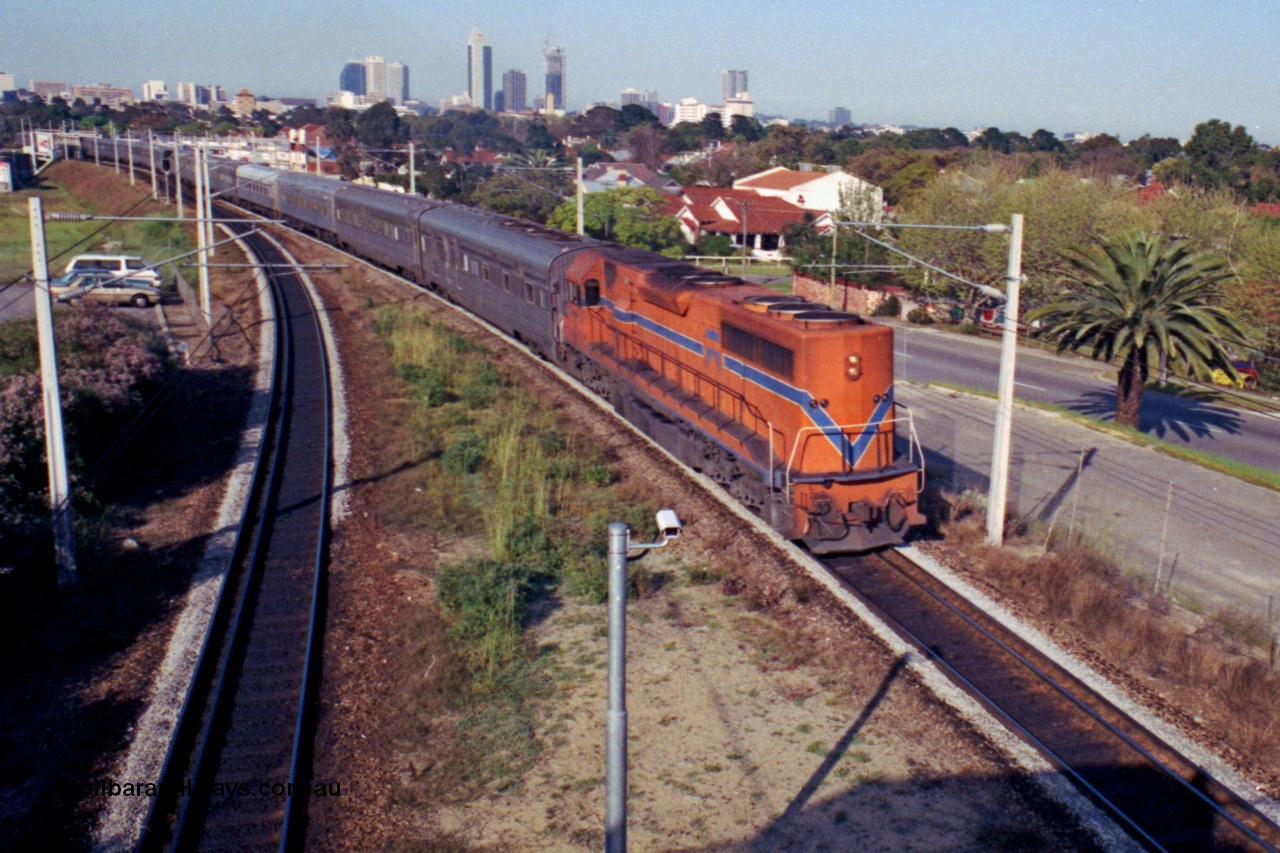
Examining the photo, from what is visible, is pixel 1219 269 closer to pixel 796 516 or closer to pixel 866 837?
pixel 796 516

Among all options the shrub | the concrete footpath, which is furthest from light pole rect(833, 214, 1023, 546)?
the shrub

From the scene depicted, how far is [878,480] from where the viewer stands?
1433 cm

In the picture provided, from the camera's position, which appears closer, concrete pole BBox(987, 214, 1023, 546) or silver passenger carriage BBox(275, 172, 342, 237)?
concrete pole BBox(987, 214, 1023, 546)

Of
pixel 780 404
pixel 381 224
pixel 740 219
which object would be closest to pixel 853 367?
pixel 780 404

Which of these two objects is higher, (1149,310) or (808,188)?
(808,188)

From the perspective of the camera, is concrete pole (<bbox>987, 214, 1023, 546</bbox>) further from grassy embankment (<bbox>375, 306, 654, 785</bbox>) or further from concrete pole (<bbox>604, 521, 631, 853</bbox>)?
concrete pole (<bbox>604, 521, 631, 853</bbox>)

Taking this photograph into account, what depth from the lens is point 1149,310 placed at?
23156mm

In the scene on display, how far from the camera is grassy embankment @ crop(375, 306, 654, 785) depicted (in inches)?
432

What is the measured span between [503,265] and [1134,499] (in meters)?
16.1

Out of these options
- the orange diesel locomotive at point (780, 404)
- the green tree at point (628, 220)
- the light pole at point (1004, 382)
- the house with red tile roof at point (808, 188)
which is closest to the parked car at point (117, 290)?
the green tree at point (628, 220)

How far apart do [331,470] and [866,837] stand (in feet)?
43.8

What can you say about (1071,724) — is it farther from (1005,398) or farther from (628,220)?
(628,220)

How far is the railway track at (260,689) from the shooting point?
29.8 ft

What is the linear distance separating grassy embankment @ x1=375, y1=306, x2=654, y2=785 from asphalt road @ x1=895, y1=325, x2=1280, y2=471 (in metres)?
15.3
